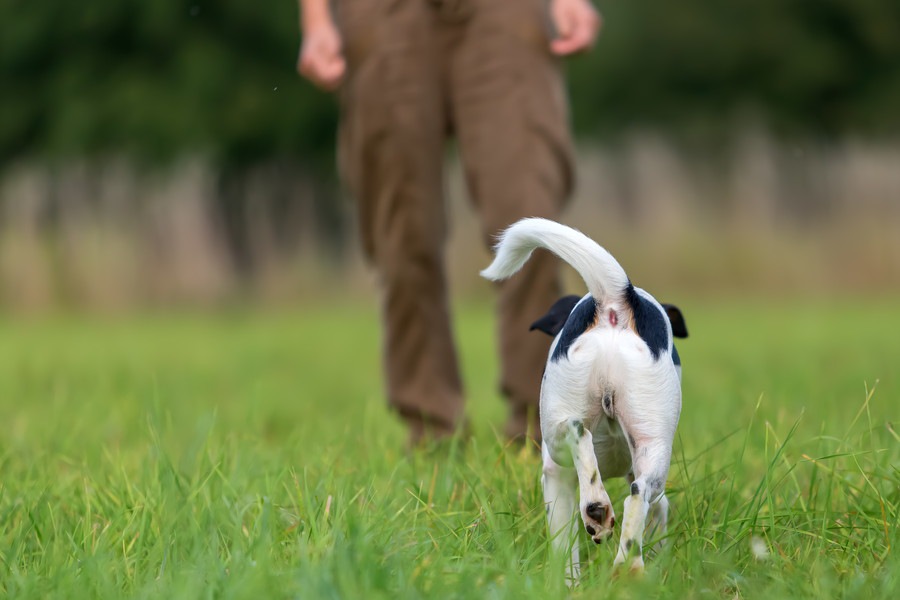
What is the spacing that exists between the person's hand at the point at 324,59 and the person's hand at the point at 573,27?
0.62 m

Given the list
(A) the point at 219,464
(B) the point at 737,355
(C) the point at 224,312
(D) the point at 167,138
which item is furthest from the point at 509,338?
(D) the point at 167,138

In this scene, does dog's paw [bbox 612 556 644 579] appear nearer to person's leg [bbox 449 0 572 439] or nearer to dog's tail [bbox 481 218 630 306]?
dog's tail [bbox 481 218 630 306]

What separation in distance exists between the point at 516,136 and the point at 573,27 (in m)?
0.36

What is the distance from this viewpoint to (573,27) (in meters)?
3.36

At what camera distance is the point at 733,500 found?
7.97 ft

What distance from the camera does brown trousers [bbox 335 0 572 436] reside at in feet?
10.9

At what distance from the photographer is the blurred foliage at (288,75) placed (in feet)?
50.4

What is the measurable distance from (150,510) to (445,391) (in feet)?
4.67

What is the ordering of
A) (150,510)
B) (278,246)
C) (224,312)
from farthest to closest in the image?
(278,246)
(224,312)
(150,510)

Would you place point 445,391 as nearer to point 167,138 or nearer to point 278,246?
point 278,246

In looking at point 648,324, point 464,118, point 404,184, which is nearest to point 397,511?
point 648,324

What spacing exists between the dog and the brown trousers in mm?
1170

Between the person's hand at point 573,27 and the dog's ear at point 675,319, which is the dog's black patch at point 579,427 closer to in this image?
the dog's ear at point 675,319

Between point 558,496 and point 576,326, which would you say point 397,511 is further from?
point 576,326
